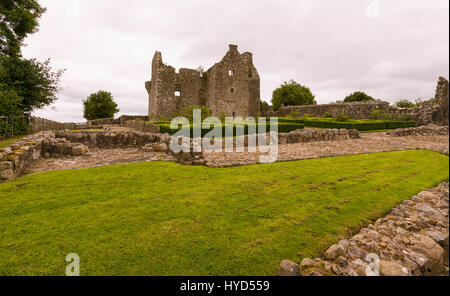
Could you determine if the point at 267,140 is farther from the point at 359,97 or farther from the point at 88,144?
the point at 359,97

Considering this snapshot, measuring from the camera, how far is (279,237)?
11.0 feet

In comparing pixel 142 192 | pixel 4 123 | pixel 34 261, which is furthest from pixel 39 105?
pixel 34 261

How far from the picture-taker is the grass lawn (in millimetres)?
2811

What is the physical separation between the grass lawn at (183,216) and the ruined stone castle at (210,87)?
25442 mm

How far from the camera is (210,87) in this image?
32375mm

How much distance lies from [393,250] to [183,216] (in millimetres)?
3246

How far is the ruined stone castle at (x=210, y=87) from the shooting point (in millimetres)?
30875

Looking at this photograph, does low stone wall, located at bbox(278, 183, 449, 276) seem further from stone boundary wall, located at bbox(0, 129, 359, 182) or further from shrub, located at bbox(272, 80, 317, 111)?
shrub, located at bbox(272, 80, 317, 111)

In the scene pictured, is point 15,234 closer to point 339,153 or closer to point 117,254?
point 117,254

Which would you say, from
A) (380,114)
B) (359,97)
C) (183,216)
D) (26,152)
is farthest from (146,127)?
(359,97)

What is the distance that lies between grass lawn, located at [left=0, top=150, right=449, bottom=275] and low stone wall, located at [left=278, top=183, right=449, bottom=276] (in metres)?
0.20

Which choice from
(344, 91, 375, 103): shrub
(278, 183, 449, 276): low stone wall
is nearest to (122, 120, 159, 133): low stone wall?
(278, 183, 449, 276): low stone wall

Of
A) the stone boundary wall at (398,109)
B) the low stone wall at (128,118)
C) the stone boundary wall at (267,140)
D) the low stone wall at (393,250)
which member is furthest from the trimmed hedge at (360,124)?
the low stone wall at (128,118)

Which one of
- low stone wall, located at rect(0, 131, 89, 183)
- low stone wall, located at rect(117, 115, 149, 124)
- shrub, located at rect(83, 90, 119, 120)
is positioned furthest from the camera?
shrub, located at rect(83, 90, 119, 120)
